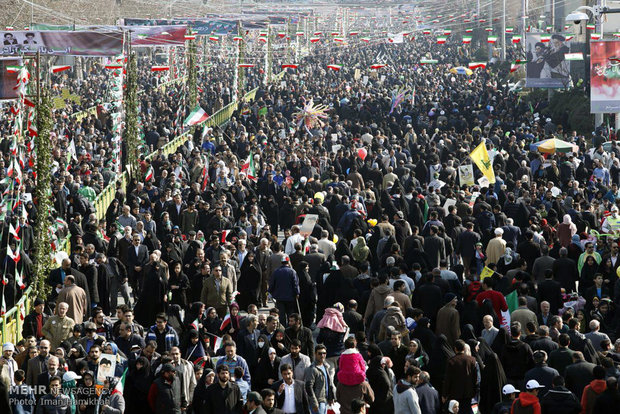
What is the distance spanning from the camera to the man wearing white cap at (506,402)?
11.4 metres

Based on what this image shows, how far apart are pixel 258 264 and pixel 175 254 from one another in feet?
4.45

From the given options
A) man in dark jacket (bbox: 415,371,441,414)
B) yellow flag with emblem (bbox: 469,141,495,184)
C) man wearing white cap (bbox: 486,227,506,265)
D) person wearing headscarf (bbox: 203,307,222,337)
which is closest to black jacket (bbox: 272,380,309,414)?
man in dark jacket (bbox: 415,371,441,414)

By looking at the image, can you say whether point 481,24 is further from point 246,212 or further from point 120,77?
point 246,212

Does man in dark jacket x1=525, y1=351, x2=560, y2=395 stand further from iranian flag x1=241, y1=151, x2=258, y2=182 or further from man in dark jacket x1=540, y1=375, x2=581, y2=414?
iranian flag x1=241, y1=151, x2=258, y2=182

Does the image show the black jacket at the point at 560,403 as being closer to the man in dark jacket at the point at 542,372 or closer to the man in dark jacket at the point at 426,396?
the man in dark jacket at the point at 542,372

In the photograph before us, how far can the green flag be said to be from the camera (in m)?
15.1

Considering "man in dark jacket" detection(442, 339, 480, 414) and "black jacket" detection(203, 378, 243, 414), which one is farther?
"man in dark jacket" detection(442, 339, 480, 414)

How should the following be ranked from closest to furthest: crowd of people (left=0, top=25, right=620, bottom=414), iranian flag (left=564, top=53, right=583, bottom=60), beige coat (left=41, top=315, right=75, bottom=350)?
1. crowd of people (left=0, top=25, right=620, bottom=414)
2. beige coat (left=41, top=315, right=75, bottom=350)
3. iranian flag (left=564, top=53, right=583, bottom=60)

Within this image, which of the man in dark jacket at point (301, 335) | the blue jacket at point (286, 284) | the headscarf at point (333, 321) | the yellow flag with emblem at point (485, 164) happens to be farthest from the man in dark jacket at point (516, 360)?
the yellow flag with emblem at point (485, 164)

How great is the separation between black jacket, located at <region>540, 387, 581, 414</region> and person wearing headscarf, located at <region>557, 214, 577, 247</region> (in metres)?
7.77

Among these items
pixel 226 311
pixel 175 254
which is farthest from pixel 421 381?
pixel 175 254

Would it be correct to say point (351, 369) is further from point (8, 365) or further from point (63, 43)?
point (63, 43)

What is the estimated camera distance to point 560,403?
11.3 metres

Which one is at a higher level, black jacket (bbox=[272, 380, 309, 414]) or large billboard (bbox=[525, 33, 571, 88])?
large billboard (bbox=[525, 33, 571, 88])
